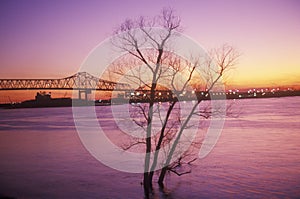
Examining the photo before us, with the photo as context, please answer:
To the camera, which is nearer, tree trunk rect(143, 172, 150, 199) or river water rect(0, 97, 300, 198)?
tree trunk rect(143, 172, 150, 199)

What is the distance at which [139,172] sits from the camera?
62.7ft

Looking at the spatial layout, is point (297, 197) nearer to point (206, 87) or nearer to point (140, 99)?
point (206, 87)

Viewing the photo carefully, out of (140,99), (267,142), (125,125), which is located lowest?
(267,142)

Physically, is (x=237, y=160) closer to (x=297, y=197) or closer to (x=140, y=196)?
(x=297, y=197)

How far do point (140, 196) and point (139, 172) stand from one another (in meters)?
4.51

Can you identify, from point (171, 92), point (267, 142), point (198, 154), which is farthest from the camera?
point (267, 142)

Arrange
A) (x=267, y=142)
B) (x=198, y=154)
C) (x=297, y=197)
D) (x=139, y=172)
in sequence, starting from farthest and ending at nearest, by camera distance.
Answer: (x=267, y=142), (x=198, y=154), (x=139, y=172), (x=297, y=197)

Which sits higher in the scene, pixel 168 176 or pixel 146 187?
pixel 146 187

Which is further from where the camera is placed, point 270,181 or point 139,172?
point 139,172

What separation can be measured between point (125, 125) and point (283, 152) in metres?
16.8

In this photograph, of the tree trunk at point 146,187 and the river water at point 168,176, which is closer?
the tree trunk at point 146,187

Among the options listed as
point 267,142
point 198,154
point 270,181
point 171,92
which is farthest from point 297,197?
point 267,142

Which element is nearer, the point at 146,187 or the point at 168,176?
the point at 146,187

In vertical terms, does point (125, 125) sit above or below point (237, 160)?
above
